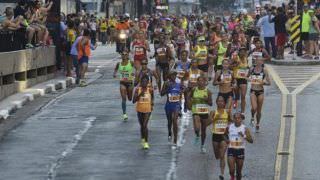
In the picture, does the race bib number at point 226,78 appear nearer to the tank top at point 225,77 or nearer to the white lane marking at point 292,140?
the tank top at point 225,77

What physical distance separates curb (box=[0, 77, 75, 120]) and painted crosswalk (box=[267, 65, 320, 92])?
708 cm

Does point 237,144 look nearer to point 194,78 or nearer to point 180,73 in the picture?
point 194,78

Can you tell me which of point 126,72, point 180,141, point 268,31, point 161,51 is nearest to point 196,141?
point 180,141

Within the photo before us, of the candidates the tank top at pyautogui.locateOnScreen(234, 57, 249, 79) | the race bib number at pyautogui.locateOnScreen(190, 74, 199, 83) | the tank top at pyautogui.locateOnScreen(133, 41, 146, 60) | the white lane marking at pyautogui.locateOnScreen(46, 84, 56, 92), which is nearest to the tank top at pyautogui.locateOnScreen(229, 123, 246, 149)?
the race bib number at pyautogui.locateOnScreen(190, 74, 199, 83)

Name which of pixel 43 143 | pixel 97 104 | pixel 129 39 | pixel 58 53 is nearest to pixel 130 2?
pixel 129 39

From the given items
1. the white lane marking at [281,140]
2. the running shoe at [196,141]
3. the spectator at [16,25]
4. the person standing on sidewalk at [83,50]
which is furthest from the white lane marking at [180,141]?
the person standing on sidewalk at [83,50]

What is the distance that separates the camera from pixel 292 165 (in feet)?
58.1

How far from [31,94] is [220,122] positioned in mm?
11651

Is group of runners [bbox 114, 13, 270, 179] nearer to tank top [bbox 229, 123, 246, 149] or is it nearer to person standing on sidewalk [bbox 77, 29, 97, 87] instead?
tank top [bbox 229, 123, 246, 149]

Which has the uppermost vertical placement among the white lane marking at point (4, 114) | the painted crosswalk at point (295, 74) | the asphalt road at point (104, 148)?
the painted crosswalk at point (295, 74)

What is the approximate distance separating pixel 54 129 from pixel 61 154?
331 centimetres

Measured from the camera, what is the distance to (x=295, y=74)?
3272 cm

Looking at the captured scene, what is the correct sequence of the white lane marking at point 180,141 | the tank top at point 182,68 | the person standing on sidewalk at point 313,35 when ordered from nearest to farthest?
the white lane marking at point 180,141
the tank top at point 182,68
the person standing on sidewalk at point 313,35

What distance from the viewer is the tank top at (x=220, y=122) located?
1734cm
